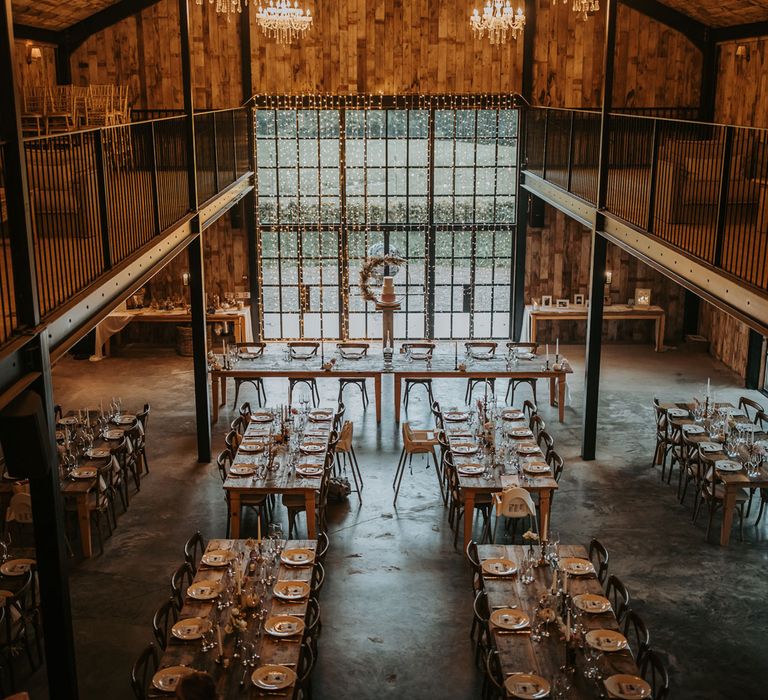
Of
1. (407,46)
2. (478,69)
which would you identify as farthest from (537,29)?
(407,46)

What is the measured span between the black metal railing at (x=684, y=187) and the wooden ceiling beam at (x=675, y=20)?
252cm

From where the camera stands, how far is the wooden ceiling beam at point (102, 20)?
1894 centimetres

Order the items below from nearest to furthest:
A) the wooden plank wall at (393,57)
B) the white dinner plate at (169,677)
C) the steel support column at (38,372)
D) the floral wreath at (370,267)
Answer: the steel support column at (38,372), the white dinner plate at (169,677), the floral wreath at (370,267), the wooden plank wall at (393,57)

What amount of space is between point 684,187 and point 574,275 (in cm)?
845

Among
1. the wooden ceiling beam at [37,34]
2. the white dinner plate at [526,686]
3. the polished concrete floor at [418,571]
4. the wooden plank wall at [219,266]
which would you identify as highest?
the wooden ceiling beam at [37,34]

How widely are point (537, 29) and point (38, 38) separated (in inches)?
392

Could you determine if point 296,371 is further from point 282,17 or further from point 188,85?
point 282,17

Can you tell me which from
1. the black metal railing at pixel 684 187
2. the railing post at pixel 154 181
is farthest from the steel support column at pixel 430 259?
the railing post at pixel 154 181

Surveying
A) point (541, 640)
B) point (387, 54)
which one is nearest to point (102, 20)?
point (387, 54)

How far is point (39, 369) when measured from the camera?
7055 millimetres

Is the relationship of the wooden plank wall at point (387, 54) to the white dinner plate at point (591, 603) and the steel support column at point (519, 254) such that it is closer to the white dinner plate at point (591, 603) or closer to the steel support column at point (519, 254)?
the steel support column at point (519, 254)

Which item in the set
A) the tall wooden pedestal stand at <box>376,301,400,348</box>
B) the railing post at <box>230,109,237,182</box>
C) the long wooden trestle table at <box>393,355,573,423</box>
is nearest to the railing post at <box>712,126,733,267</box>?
the long wooden trestle table at <box>393,355,573,423</box>

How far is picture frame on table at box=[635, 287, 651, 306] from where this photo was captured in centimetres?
2070

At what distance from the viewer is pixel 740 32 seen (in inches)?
704
